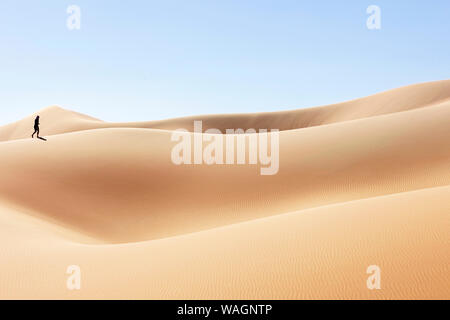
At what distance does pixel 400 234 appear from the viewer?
503cm

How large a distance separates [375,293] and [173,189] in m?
10.7

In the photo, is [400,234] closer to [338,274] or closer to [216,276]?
[338,274]

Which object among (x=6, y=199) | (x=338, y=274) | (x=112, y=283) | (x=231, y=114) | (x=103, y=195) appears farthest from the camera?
(x=231, y=114)

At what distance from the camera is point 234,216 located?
11.9 metres

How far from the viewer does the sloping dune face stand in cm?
439

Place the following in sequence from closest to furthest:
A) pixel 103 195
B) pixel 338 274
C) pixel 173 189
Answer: pixel 338 274, pixel 103 195, pixel 173 189

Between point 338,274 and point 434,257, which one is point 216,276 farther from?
point 434,257

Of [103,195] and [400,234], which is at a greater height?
[103,195]

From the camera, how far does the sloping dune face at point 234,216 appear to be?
4.39 metres
